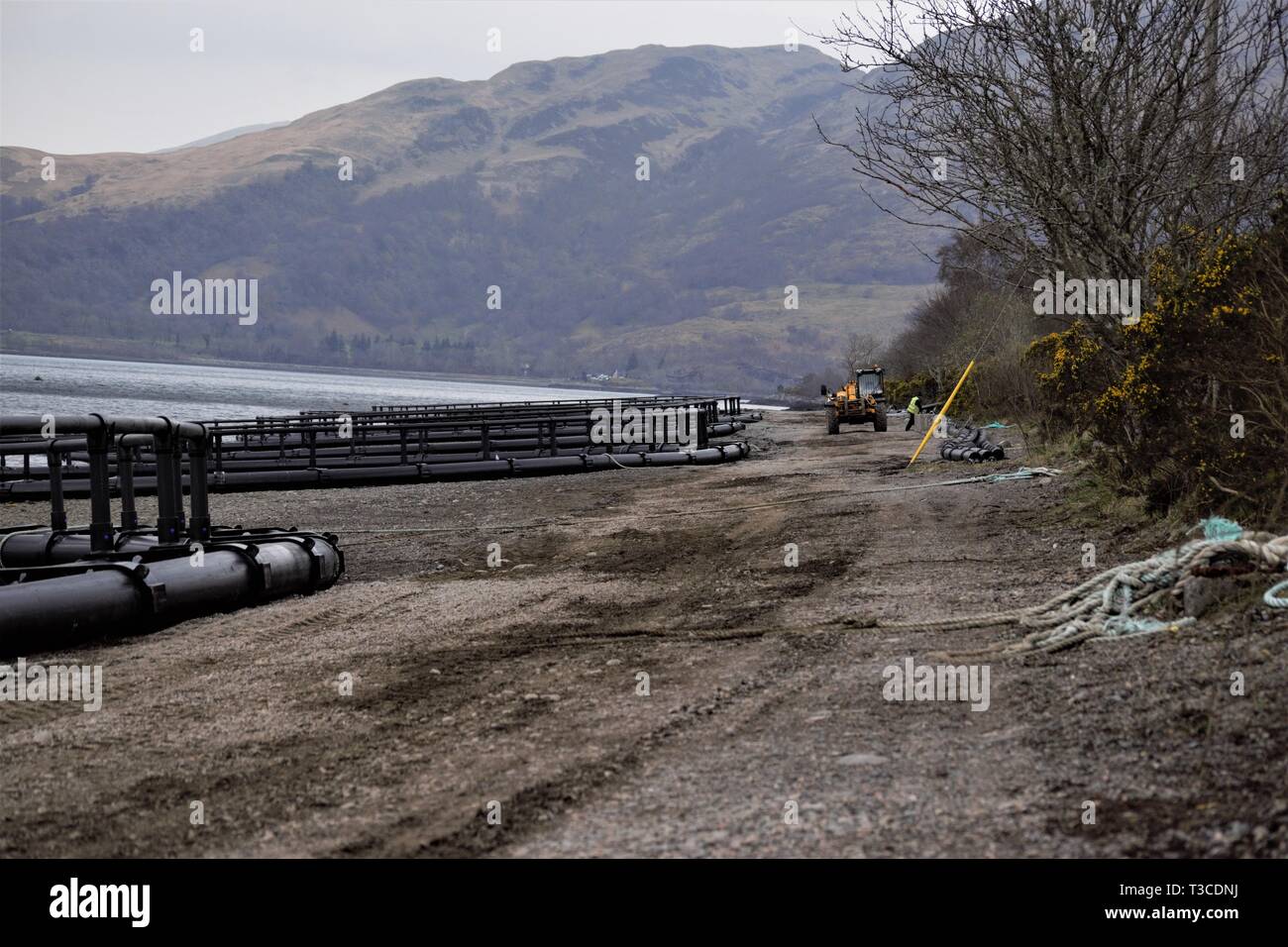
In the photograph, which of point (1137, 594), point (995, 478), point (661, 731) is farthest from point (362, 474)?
point (661, 731)

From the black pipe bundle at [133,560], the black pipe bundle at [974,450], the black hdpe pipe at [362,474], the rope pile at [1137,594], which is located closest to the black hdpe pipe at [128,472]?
the black pipe bundle at [133,560]

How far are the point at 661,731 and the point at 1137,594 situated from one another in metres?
3.57

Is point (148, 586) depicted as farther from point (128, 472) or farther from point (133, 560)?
point (128, 472)

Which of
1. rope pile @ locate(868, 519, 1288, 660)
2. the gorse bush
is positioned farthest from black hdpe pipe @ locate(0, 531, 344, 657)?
the gorse bush

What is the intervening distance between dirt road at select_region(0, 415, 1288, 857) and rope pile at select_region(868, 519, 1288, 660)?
0.28 meters

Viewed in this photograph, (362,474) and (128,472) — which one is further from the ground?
(128,472)

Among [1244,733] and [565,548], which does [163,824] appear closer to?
[1244,733]

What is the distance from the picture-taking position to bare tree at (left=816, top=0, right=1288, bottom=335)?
13.7 meters

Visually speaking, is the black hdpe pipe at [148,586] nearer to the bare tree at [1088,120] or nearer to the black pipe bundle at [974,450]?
the bare tree at [1088,120]

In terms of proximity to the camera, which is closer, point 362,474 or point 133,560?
point 133,560

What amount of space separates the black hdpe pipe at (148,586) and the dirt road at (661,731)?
268mm

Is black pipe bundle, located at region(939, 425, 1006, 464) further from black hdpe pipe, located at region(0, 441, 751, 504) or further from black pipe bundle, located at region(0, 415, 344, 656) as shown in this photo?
black pipe bundle, located at region(0, 415, 344, 656)

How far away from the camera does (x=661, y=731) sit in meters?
6.77
